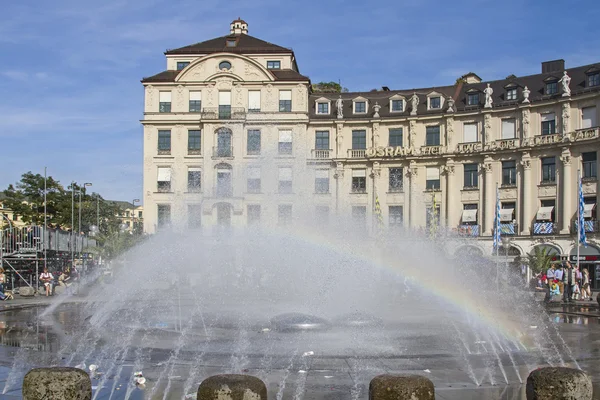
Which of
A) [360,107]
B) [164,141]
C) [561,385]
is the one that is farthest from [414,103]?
[561,385]

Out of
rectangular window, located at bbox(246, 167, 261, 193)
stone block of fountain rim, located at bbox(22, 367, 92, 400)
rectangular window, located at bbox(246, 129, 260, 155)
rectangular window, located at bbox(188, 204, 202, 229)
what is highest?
rectangular window, located at bbox(246, 129, 260, 155)

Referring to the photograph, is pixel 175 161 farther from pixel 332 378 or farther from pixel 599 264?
pixel 332 378

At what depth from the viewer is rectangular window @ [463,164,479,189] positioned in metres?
67.9

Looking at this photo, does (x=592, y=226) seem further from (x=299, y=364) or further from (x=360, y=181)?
(x=299, y=364)

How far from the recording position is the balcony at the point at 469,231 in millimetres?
66000

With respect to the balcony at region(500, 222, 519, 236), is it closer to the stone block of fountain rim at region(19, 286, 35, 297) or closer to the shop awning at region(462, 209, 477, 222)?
the shop awning at region(462, 209, 477, 222)

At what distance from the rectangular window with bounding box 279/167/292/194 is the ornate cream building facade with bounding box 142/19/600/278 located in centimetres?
12

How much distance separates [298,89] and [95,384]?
60.3 m

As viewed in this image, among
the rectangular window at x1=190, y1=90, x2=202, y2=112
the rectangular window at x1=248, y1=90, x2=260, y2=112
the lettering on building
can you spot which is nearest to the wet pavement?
the lettering on building

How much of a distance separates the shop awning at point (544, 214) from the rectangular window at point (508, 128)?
8.04 meters

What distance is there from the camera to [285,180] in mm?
70562

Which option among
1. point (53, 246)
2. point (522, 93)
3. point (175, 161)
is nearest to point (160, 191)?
point (175, 161)

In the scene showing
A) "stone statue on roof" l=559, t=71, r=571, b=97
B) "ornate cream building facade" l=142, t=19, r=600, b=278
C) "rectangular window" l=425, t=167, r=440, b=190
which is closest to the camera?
"stone statue on roof" l=559, t=71, r=571, b=97

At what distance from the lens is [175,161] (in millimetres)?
71125
